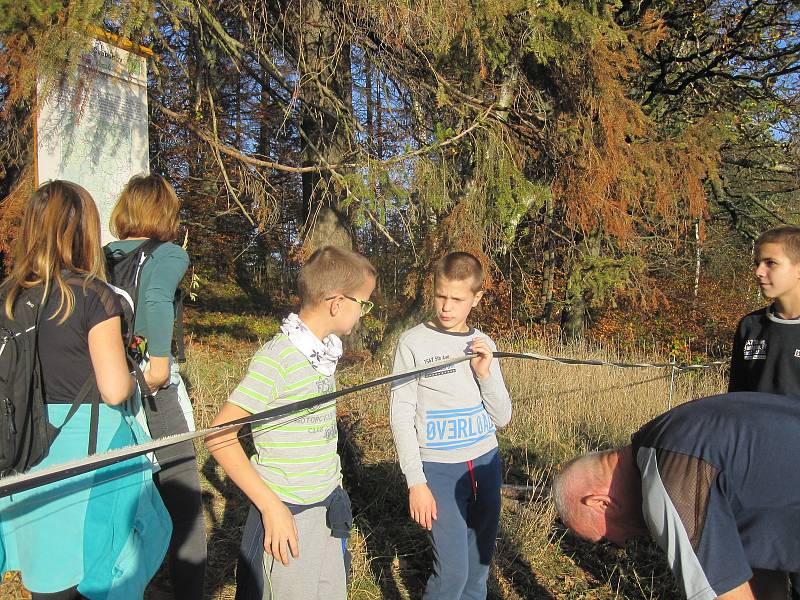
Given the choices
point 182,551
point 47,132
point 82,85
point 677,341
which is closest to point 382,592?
point 182,551

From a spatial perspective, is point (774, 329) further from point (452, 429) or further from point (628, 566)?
point (452, 429)

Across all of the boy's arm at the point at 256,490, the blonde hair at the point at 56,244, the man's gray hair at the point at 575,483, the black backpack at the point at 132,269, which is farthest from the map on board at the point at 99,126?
the man's gray hair at the point at 575,483

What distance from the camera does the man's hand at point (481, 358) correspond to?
2473 millimetres

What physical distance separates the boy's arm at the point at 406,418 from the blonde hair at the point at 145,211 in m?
1.14

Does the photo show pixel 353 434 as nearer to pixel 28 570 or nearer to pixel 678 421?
pixel 28 570

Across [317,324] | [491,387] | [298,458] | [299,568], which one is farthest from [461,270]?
[299,568]

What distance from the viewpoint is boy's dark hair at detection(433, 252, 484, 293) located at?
8.61ft

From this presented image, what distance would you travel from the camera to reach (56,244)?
1.94m

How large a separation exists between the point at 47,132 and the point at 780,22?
10.9m

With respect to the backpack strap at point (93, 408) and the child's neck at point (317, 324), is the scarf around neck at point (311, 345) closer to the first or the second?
the child's neck at point (317, 324)

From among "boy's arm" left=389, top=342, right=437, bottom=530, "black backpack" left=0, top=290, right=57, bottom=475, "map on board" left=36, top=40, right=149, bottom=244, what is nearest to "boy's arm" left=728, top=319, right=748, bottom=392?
"boy's arm" left=389, top=342, right=437, bottom=530

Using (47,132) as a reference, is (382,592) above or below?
below

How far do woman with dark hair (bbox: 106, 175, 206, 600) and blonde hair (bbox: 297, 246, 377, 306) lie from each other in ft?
2.43

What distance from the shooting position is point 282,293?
687 inches
